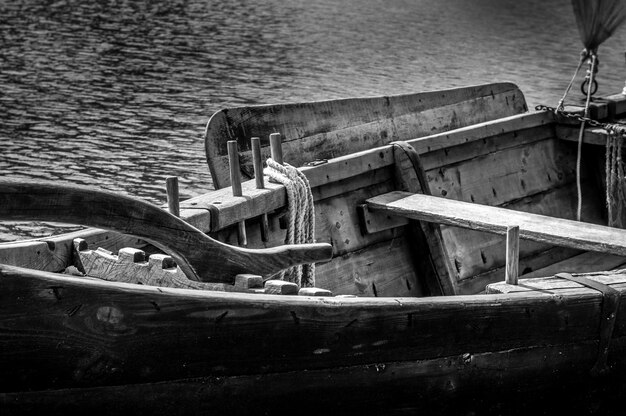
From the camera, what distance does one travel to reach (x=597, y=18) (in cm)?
1043

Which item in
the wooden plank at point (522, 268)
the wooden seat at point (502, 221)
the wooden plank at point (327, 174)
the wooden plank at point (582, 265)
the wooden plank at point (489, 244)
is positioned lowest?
the wooden plank at point (582, 265)

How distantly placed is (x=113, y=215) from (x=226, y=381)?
939 millimetres

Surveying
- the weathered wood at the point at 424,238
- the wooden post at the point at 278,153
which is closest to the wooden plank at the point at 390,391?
the wooden post at the point at 278,153

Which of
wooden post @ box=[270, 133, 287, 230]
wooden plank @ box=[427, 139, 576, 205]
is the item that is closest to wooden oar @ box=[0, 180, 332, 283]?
wooden post @ box=[270, 133, 287, 230]

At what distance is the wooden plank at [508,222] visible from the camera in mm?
6855

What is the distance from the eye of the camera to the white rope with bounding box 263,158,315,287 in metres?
6.45

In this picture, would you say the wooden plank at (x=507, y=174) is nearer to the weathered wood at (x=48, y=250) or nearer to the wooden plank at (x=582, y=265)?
the wooden plank at (x=582, y=265)

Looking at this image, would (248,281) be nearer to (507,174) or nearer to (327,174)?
(327,174)

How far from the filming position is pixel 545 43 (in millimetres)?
34656

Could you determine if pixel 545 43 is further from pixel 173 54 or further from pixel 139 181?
pixel 139 181

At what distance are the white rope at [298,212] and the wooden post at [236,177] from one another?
0.30 metres

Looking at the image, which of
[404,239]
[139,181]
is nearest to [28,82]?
[139,181]

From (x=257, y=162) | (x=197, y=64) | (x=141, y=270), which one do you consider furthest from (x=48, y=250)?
(x=197, y=64)

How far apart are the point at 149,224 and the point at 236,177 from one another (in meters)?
1.98
